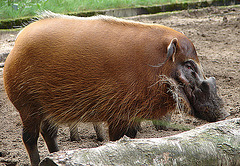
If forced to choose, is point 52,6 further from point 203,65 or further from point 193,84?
point 193,84

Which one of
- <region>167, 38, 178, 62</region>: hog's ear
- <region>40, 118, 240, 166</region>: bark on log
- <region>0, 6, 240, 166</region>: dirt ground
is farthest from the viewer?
<region>0, 6, 240, 166</region>: dirt ground

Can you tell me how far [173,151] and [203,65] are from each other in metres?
3.76

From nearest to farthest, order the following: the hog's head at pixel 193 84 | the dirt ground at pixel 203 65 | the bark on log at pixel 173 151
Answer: the bark on log at pixel 173 151 → the hog's head at pixel 193 84 → the dirt ground at pixel 203 65

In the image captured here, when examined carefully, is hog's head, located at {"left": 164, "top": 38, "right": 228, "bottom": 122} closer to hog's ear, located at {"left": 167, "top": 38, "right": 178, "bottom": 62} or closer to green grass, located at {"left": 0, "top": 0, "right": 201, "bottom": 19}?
hog's ear, located at {"left": 167, "top": 38, "right": 178, "bottom": 62}

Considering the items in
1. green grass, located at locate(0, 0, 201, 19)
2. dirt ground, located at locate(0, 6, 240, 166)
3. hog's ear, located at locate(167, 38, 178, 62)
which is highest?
green grass, located at locate(0, 0, 201, 19)

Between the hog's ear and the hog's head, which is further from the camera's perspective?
the hog's head

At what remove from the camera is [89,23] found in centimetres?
291

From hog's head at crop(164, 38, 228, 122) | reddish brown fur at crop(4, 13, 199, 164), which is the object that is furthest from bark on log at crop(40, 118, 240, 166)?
reddish brown fur at crop(4, 13, 199, 164)

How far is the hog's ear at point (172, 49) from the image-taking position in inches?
106

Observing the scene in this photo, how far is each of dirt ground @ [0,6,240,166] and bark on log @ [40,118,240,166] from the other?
62cm

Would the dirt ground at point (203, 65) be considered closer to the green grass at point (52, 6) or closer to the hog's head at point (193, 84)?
the hog's head at point (193, 84)

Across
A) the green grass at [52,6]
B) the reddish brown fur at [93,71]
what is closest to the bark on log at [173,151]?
Answer: the reddish brown fur at [93,71]

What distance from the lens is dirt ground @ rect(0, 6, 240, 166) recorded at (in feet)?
12.1

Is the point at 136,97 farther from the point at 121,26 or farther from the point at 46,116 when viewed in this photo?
the point at 46,116
